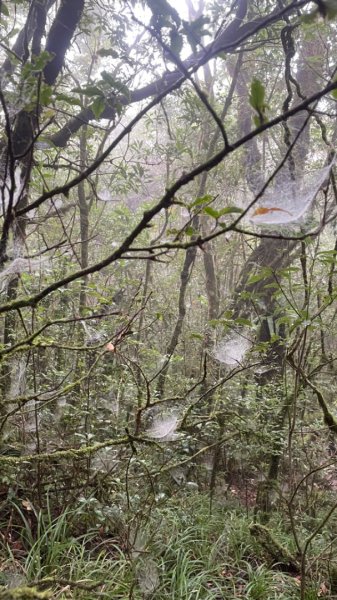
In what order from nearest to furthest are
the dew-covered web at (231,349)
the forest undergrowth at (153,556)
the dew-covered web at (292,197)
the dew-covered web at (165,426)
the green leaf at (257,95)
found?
the green leaf at (257,95), the dew-covered web at (292,197), the forest undergrowth at (153,556), the dew-covered web at (165,426), the dew-covered web at (231,349)

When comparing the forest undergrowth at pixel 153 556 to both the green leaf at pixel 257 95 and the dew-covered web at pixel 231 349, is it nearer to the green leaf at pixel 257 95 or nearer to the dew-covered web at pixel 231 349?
the dew-covered web at pixel 231 349

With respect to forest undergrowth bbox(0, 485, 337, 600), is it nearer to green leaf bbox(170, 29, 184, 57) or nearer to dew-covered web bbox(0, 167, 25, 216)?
dew-covered web bbox(0, 167, 25, 216)

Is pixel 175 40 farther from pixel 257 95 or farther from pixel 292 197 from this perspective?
pixel 292 197

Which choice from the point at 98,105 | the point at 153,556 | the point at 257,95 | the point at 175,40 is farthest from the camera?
the point at 153,556

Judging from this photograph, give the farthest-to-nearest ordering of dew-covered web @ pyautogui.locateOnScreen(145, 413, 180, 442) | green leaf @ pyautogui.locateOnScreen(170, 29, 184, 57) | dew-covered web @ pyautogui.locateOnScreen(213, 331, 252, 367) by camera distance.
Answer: dew-covered web @ pyautogui.locateOnScreen(213, 331, 252, 367), dew-covered web @ pyautogui.locateOnScreen(145, 413, 180, 442), green leaf @ pyautogui.locateOnScreen(170, 29, 184, 57)

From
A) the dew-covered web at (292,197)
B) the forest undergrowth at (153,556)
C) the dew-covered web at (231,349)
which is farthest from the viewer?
the dew-covered web at (231,349)

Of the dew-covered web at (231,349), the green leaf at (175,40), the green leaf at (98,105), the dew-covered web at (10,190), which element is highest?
the green leaf at (175,40)

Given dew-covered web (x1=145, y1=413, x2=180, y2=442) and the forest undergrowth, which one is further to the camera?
dew-covered web (x1=145, y1=413, x2=180, y2=442)

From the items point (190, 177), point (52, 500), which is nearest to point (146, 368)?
point (52, 500)

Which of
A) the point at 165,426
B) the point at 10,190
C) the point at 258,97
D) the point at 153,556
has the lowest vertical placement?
the point at 153,556

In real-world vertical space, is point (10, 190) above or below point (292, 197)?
below

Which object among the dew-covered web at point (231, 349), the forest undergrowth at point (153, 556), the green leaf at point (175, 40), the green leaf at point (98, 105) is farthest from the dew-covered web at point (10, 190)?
the dew-covered web at point (231, 349)

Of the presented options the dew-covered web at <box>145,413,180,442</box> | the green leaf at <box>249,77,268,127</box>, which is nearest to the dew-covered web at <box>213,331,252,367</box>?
the dew-covered web at <box>145,413,180,442</box>

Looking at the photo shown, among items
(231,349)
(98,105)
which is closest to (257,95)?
(98,105)
